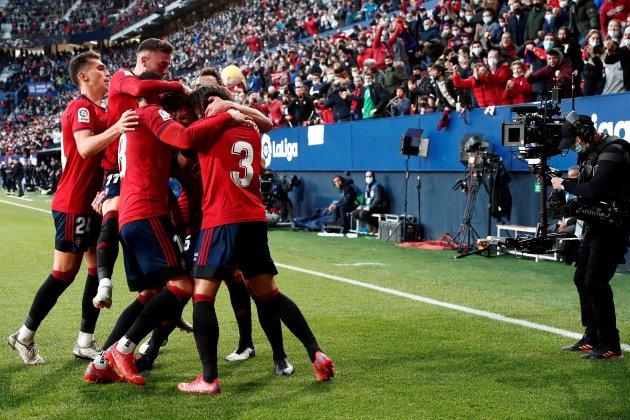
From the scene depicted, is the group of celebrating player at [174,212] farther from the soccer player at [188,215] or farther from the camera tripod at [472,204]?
the camera tripod at [472,204]

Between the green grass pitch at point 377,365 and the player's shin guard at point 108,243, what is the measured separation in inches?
31.7

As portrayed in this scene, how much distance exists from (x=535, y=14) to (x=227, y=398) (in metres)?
12.8

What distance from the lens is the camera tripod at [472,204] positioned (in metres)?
14.0

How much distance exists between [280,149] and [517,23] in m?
8.64

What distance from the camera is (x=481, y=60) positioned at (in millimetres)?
15750

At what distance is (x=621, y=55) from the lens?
12242mm

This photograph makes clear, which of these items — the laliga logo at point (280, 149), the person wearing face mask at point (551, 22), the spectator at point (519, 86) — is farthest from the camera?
the laliga logo at point (280, 149)

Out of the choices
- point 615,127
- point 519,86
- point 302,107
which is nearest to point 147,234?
point 615,127

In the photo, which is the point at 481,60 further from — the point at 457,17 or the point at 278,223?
the point at 278,223

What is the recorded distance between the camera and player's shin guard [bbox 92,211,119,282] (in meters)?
5.82

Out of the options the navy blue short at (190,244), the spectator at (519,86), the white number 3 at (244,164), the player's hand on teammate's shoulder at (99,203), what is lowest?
the navy blue short at (190,244)

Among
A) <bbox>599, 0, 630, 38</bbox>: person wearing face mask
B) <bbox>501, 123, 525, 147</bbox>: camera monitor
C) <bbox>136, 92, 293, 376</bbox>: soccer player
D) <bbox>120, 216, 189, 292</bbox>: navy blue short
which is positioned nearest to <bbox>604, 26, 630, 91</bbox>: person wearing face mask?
<bbox>599, 0, 630, 38</bbox>: person wearing face mask

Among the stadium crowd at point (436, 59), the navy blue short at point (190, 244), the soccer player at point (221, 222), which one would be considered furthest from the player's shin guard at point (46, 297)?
the stadium crowd at point (436, 59)

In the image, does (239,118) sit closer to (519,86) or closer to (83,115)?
(83,115)
